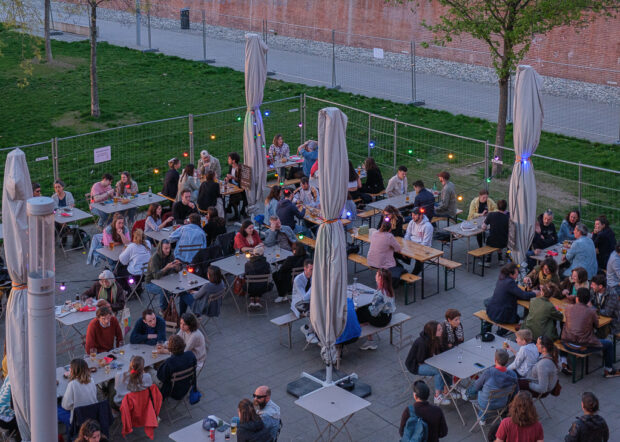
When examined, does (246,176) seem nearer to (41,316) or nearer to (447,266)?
(447,266)

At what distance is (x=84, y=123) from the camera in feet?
83.9

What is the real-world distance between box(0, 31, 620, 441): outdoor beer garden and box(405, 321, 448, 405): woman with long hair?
30 mm

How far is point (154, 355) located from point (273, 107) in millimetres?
14776

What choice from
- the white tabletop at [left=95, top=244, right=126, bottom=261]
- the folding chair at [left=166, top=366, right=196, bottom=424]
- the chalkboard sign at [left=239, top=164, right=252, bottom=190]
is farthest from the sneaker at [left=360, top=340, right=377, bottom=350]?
the chalkboard sign at [left=239, top=164, right=252, bottom=190]

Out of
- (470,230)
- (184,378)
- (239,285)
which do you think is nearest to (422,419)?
(184,378)

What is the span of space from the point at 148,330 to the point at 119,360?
692 mm

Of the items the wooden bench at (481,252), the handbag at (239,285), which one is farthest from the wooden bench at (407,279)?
the handbag at (239,285)

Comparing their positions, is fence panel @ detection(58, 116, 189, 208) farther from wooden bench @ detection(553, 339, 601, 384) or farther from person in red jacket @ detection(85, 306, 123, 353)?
wooden bench @ detection(553, 339, 601, 384)

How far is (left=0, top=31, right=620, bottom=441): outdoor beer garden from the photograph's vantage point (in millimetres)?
10648

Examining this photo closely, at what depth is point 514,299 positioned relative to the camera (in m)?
13.6

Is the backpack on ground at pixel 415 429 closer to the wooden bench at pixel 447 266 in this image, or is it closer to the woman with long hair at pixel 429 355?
the woman with long hair at pixel 429 355

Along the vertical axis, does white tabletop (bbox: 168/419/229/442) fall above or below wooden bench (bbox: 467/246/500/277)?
below

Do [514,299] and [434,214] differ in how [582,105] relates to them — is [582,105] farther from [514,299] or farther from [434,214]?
[514,299]

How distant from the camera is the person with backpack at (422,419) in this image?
33.7 ft
